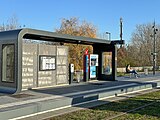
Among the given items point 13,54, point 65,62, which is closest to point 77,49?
point 65,62

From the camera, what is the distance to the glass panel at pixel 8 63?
14703 millimetres

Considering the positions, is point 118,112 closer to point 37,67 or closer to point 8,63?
point 8,63

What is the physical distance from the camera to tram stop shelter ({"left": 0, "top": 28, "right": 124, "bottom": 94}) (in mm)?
13820

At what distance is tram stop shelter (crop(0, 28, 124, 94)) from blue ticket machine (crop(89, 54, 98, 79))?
1.84 metres

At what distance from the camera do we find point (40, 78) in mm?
16766

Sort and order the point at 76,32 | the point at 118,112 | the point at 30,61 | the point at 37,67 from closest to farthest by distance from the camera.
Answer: the point at 118,112 → the point at 30,61 → the point at 37,67 → the point at 76,32

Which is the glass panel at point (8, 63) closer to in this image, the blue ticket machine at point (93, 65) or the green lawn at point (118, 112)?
the green lawn at point (118, 112)

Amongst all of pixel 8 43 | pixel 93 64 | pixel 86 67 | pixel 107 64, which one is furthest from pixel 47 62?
pixel 107 64

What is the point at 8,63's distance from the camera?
15117 mm

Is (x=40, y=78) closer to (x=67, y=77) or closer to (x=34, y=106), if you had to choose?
(x=67, y=77)

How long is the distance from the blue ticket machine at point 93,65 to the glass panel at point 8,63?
835cm

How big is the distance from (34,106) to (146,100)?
6145mm

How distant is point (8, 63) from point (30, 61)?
146cm

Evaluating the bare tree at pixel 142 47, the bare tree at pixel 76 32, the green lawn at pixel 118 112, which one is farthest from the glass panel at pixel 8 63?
the bare tree at pixel 142 47
